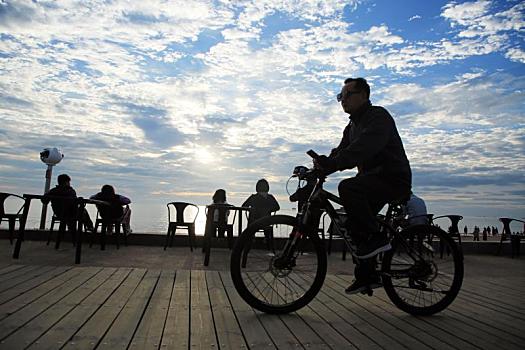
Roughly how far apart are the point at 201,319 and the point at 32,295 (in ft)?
4.40

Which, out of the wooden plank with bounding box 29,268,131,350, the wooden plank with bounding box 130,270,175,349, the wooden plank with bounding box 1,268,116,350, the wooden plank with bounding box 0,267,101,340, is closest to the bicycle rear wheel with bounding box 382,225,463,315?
the wooden plank with bounding box 130,270,175,349

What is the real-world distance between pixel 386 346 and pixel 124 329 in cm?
138

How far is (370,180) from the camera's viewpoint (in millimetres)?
3053

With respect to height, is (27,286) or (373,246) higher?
(373,246)

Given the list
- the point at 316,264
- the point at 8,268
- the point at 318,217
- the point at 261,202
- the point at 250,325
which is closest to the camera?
the point at 250,325

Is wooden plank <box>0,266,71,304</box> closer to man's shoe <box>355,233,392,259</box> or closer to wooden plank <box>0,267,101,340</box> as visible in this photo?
wooden plank <box>0,267,101,340</box>

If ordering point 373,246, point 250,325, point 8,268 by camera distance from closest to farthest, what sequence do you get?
point 250,325 < point 373,246 < point 8,268

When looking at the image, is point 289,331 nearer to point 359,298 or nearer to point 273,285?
point 273,285

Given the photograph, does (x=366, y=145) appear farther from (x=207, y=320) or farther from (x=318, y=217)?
(x=207, y=320)

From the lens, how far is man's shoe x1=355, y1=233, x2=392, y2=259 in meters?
2.97

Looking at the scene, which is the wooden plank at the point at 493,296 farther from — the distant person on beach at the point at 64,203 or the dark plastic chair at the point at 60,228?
the dark plastic chair at the point at 60,228

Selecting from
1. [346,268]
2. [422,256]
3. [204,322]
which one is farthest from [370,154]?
[346,268]

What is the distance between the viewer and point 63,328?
7.73 feet

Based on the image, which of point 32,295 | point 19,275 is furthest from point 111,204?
point 32,295
